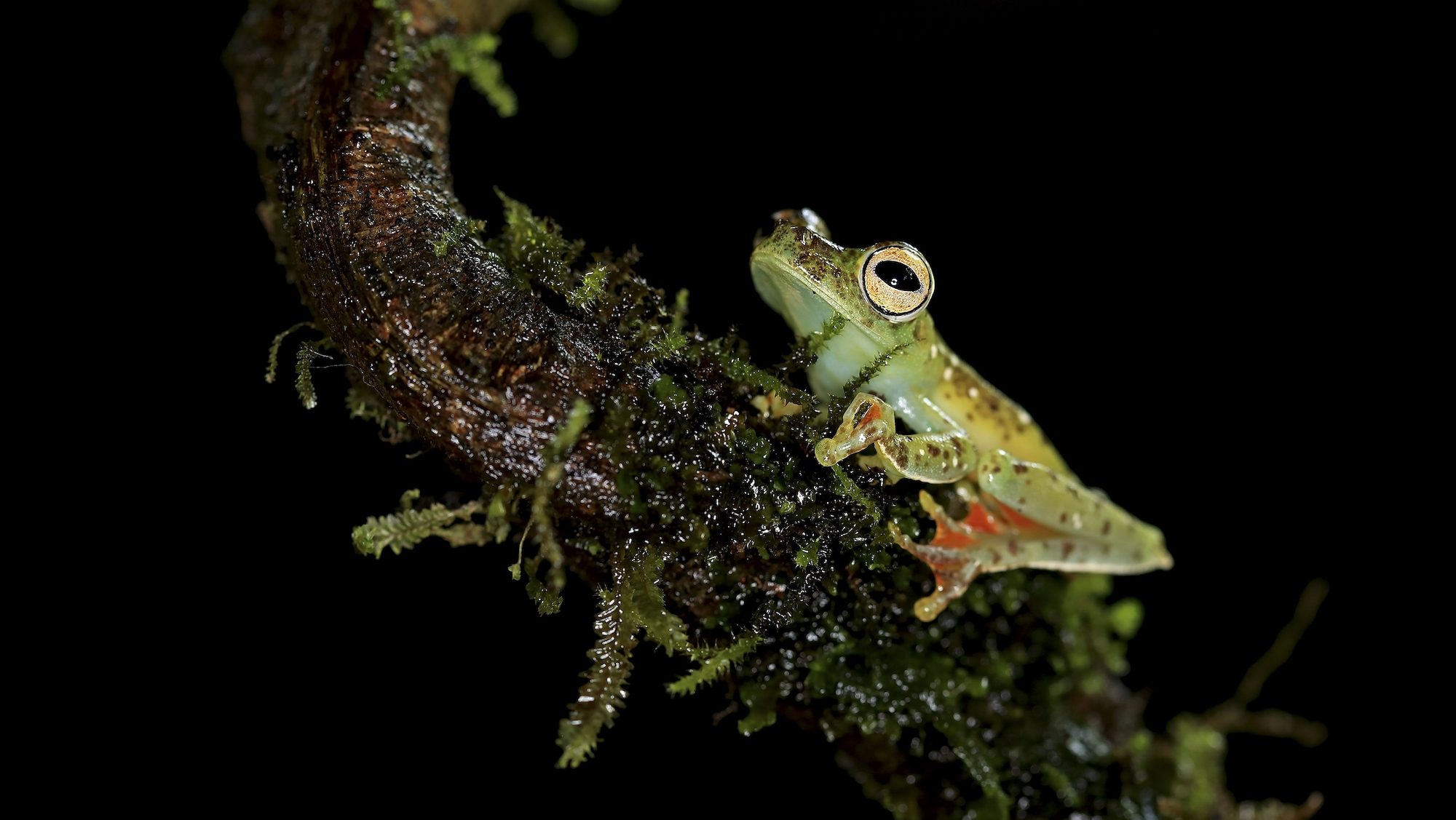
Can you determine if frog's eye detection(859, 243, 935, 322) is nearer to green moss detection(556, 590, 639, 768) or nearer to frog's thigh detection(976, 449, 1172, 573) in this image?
frog's thigh detection(976, 449, 1172, 573)

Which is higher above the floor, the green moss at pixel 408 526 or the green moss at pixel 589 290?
the green moss at pixel 589 290

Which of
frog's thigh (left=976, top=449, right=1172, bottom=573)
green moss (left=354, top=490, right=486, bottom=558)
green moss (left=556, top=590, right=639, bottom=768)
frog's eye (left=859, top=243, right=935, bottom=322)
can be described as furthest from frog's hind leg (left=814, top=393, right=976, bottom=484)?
green moss (left=354, top=490, right=486, bottom=558)

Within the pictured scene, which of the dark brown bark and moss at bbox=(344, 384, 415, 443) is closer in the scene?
the dark brown bark

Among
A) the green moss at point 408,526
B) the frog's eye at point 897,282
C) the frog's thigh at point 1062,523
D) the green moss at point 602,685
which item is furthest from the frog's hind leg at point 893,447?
the green moss at point 408,526

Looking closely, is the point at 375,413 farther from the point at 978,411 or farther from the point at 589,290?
the point at 978,411

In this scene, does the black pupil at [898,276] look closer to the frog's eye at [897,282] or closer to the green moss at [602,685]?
the frog's eye at [897,282]

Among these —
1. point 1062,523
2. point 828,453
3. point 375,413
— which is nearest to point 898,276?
point 828,453

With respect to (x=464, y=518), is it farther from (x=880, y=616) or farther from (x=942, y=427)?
(x=942, y=427)

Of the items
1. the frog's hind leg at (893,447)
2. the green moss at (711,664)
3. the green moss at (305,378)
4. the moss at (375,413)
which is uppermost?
the frog's hind leg at (893,447)

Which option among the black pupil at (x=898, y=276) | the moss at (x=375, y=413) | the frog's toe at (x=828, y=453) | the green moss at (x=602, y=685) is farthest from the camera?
the black pupil at (x=898, y=276)
